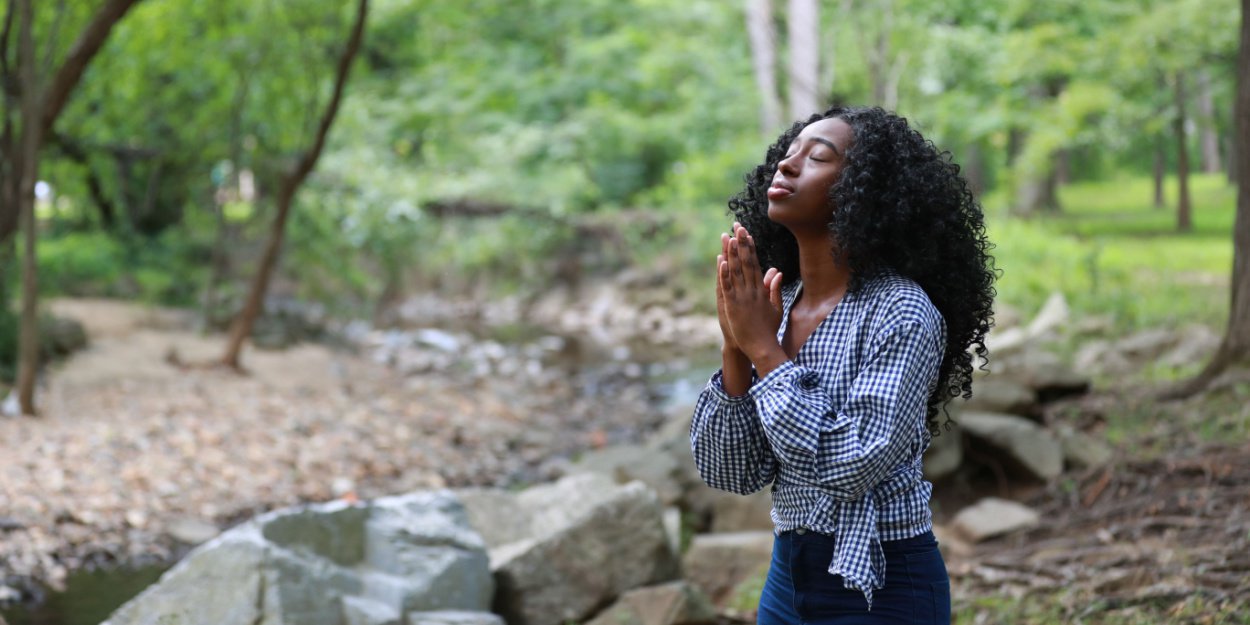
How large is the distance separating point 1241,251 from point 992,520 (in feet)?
6.87

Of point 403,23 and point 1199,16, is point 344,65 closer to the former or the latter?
point 1199,16

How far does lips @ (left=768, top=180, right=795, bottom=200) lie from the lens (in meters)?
2.14

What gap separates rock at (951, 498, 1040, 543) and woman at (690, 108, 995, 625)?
3996 millimetres

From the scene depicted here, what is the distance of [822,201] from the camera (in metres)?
2.14

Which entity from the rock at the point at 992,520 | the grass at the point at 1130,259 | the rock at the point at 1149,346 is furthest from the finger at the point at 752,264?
the grass at the point at 1130,259

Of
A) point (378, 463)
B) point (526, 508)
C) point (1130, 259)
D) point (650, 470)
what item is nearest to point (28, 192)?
point (378, 463)

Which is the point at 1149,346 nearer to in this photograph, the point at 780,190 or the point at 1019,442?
the point at 1019,442

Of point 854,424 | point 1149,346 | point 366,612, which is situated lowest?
point 1149,346

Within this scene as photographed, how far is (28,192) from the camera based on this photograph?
805cm

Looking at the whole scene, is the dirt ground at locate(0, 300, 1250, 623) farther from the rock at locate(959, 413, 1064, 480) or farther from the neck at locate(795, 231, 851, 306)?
the neck at locate(795, 231, 851, 306)

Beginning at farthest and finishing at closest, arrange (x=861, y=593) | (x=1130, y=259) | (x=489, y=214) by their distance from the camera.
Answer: (x=489, y=214) → (x=1130, y=259) → (x=861, y=593)

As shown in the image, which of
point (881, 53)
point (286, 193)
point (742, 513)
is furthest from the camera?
point (881, 53)

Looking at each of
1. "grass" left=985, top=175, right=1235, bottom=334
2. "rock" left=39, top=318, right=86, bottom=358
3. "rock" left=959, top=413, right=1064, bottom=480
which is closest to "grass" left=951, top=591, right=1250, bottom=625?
"rock" left=959, top=413, right=1064, bottom=480

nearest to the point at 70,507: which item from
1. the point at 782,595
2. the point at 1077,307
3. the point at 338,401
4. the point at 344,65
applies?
the point at 338,401
